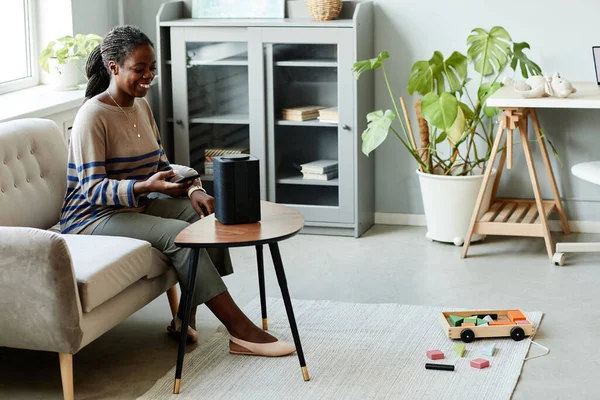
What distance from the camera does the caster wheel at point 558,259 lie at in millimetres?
4363

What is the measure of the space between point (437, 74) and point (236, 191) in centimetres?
199

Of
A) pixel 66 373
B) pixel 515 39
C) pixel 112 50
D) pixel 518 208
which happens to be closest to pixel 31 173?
pixel 112 50

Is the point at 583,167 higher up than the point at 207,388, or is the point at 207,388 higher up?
the point at 583,167

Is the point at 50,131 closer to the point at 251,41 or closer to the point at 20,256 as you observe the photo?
the point at 20,256

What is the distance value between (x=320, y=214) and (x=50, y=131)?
71.2 inches

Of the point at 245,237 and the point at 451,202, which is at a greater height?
the point at 245,237

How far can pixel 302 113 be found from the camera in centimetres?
496

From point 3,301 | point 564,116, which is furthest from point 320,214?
point 3,301

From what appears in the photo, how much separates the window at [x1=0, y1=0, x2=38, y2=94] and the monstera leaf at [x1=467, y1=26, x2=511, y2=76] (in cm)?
232

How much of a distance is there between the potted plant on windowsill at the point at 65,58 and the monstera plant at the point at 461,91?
140 centimetres

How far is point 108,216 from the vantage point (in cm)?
335

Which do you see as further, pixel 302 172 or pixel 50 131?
pixel 302 172

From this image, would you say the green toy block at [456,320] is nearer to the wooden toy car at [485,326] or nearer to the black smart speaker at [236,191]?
the wooden toy car at [485,326]

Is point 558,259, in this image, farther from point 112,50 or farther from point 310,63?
point 112,50
